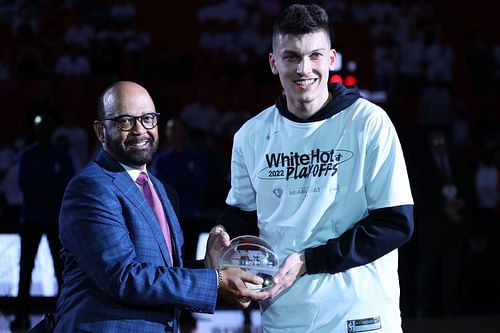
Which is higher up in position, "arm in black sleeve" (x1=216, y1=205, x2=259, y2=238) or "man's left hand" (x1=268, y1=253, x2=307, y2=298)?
"arm in black sleeve" (x1=216, y1=205, x2=259, y2=238)

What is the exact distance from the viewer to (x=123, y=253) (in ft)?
11.0

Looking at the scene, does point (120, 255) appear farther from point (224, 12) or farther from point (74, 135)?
point (224, 12)

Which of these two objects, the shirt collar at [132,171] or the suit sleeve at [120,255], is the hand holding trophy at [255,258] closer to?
the suit sleeve at [120,255]

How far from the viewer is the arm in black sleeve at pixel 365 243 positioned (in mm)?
3359

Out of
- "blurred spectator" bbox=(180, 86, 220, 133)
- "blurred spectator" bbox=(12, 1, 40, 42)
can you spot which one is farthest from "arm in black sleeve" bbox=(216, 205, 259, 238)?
"blurred spectator" bbox=(12, 1, 40, 42)

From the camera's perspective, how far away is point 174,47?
17.8m

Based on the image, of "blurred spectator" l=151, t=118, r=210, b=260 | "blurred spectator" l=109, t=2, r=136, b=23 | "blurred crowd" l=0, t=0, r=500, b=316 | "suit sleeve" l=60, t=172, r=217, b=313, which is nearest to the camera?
"suit sleeve" l=60, t=172, r=217, b=313

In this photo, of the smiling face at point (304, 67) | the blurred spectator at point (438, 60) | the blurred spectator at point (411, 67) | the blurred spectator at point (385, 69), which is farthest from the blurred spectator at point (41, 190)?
the blurred spectator at point (438, 60)

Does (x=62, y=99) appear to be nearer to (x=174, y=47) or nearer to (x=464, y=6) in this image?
(x=174, y=47)

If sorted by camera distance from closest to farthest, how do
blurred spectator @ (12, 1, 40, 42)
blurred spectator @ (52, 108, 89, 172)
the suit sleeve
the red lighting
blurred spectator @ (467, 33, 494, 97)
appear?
the suit sleeve < the red lighting < blurred spectator @ (52, 108, 89, 172) < blurred spectator @ (12, 1, 40, 42) < blurred spectator @ (467, 33, 494, 97)

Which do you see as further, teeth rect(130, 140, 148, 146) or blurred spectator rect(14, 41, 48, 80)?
blurred spectator rect(14, 41, 48, 80)

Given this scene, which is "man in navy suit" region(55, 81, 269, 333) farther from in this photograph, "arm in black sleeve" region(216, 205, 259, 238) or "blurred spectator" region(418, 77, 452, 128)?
"blurred spectator" region(418, 77, 452, 128)

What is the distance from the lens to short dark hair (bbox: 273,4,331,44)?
3467 millimetres

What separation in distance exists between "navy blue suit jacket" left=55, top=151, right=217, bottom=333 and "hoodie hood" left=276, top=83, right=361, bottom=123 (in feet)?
2.21
